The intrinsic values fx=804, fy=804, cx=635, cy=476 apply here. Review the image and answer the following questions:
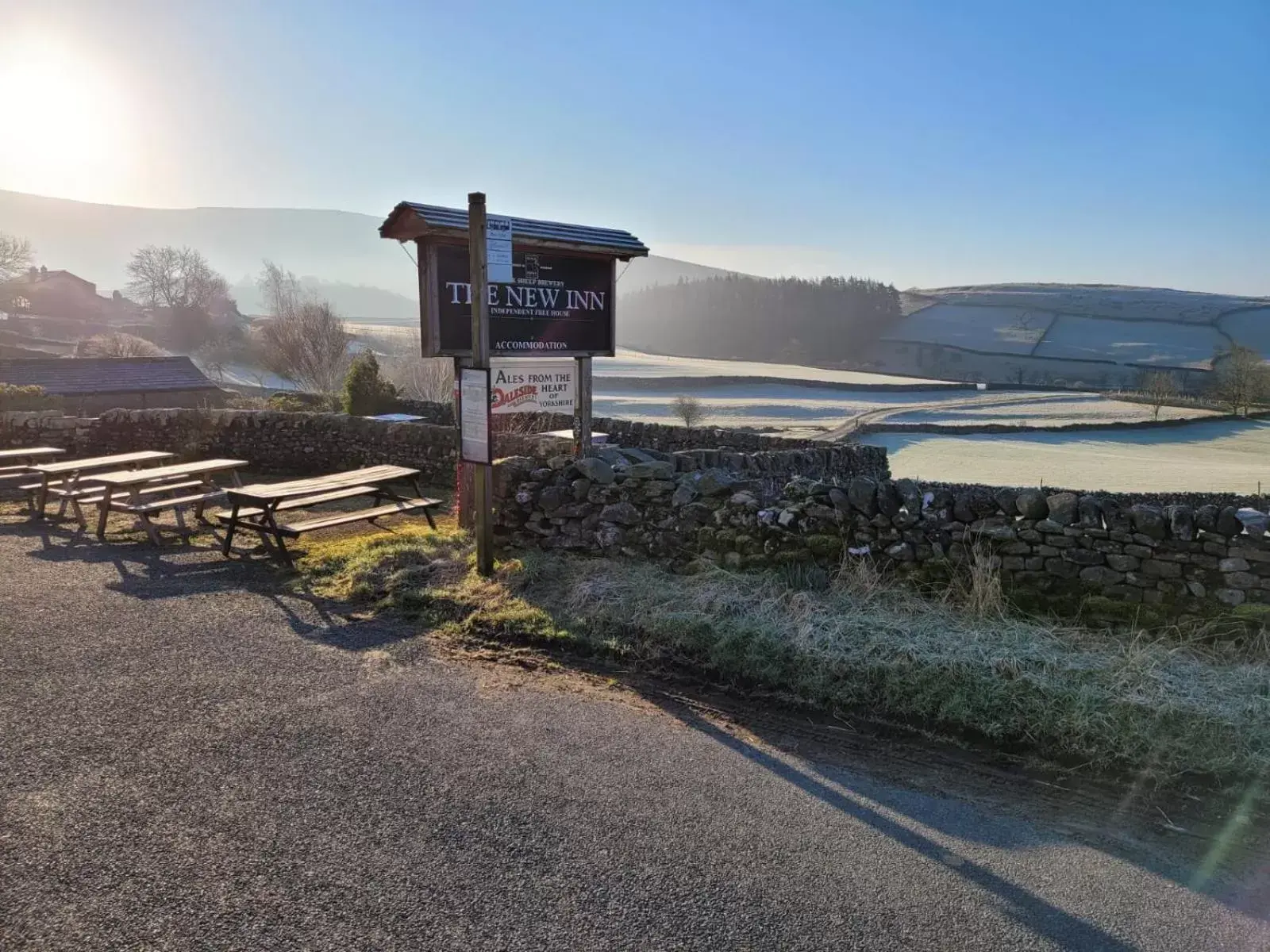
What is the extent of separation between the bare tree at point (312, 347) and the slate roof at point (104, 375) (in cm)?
476

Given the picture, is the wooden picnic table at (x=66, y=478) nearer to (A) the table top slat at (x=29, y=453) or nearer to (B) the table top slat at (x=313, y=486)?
(A) the table top slat at (x=29, y=453)

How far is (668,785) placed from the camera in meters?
4.01

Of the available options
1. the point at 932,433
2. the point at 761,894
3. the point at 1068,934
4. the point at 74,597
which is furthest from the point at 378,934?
the point at 932,433

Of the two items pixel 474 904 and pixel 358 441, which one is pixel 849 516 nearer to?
pixel 474 904

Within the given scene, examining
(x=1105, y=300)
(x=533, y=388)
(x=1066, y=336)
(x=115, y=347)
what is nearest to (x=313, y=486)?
(x=533, y=388)

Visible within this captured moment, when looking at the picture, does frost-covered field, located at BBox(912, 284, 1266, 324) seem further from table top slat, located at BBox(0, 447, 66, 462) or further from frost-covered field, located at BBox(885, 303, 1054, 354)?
table top slat, located at BBox(0, 447, 66, 462)

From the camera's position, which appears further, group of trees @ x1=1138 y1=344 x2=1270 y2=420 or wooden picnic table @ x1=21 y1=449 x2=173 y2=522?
group of trees @ x1=1138 y1=344 x2=1270 y2=420

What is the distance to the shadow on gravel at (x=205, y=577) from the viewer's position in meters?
6.10

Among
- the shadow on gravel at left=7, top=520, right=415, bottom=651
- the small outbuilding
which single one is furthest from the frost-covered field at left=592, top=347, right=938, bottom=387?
the shadow on gravel at left=7, top=520, right=415, bottom=651

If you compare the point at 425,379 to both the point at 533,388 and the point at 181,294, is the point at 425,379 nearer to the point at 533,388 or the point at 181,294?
the point at 533,388

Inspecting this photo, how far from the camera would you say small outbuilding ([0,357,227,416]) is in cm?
2772

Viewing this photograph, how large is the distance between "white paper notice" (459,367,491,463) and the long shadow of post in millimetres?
3671

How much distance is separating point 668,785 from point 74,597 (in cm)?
570

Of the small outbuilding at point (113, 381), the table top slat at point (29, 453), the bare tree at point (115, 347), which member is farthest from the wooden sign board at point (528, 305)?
the bare tree at point (115, 347)
